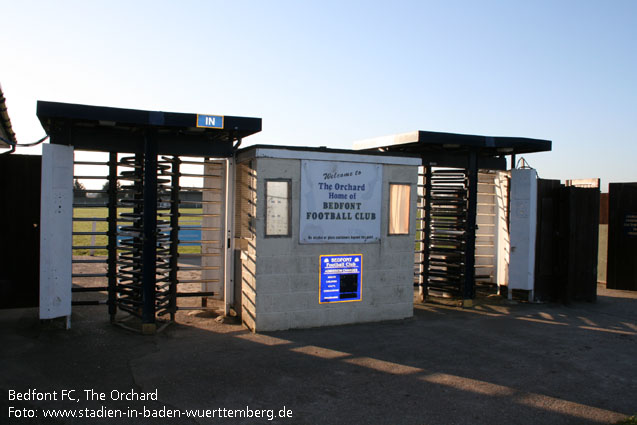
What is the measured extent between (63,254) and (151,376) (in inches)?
116

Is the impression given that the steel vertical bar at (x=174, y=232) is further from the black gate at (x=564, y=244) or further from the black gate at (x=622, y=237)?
the black gate at (x=622, y=237)

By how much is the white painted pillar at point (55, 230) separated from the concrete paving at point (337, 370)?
480mm

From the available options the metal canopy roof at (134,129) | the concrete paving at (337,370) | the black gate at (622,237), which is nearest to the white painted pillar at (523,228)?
the concrete paving at (337,370)

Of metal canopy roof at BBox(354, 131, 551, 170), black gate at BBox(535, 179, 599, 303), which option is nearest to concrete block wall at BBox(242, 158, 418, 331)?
metal canopy roof at BBox(354, 131, 551, 170)

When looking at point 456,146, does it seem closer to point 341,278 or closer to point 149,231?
point 341,278

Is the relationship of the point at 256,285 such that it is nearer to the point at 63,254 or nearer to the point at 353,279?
the point at 353,279

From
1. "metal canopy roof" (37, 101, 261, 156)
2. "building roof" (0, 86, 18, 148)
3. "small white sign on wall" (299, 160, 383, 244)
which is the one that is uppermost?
"building roof" (0, 86, 18, 148)

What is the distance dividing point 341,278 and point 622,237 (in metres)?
8.31

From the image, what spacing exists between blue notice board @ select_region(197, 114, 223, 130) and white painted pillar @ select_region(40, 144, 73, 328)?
2.01 metres

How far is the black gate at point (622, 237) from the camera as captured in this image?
494 inches

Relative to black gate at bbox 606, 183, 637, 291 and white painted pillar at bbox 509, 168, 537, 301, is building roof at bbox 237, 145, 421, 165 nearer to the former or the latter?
white painted pillar at bbox 509, 168, 537, 301

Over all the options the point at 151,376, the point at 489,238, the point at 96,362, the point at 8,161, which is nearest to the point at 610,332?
the point at 489,238

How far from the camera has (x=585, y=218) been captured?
10812 mm

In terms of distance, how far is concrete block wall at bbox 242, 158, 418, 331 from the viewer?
26.0 ft
